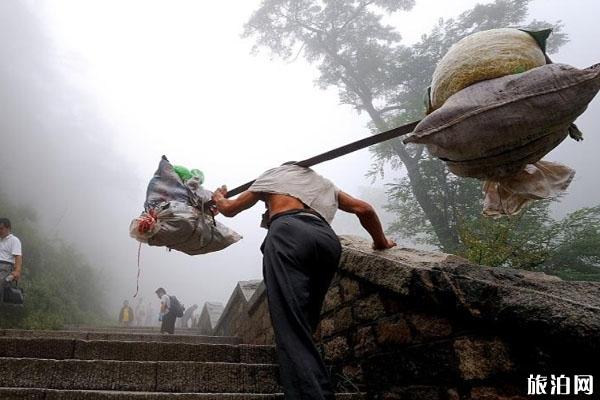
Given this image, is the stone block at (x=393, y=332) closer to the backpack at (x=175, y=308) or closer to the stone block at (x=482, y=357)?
the stone block at (x=482, y=357)

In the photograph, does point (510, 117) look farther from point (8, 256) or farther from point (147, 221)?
point (8, 256)

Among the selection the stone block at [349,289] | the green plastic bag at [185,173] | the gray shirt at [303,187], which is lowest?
the stone block at [349,289]

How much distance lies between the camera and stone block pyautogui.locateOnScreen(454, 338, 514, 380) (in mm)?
1548

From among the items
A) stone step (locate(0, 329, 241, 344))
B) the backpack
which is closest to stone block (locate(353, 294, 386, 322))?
stone step (locate(0, 329, 241, 344))

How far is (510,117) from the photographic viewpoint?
134cm


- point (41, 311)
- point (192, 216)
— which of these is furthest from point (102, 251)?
point (192, 216)

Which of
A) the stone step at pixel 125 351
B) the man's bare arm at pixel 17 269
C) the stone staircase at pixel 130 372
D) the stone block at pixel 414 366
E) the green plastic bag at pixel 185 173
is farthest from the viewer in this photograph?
the man's bare arm at pixel 17 269

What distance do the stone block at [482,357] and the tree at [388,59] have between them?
1051cm

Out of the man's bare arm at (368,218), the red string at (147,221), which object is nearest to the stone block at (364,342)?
the man's bare arm at (368,218)

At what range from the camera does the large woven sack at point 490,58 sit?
1.44m

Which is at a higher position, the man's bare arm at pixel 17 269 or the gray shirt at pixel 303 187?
the gray shirt at pixel 303 187

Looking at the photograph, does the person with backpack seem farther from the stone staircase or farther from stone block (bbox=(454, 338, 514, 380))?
stone block (bbox=(454, 338, 514, 380))

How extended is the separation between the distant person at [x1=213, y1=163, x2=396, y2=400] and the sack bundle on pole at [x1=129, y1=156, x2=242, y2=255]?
0.82 feet

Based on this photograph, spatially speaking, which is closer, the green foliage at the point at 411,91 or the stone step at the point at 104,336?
the stone step at the point at 104,336
